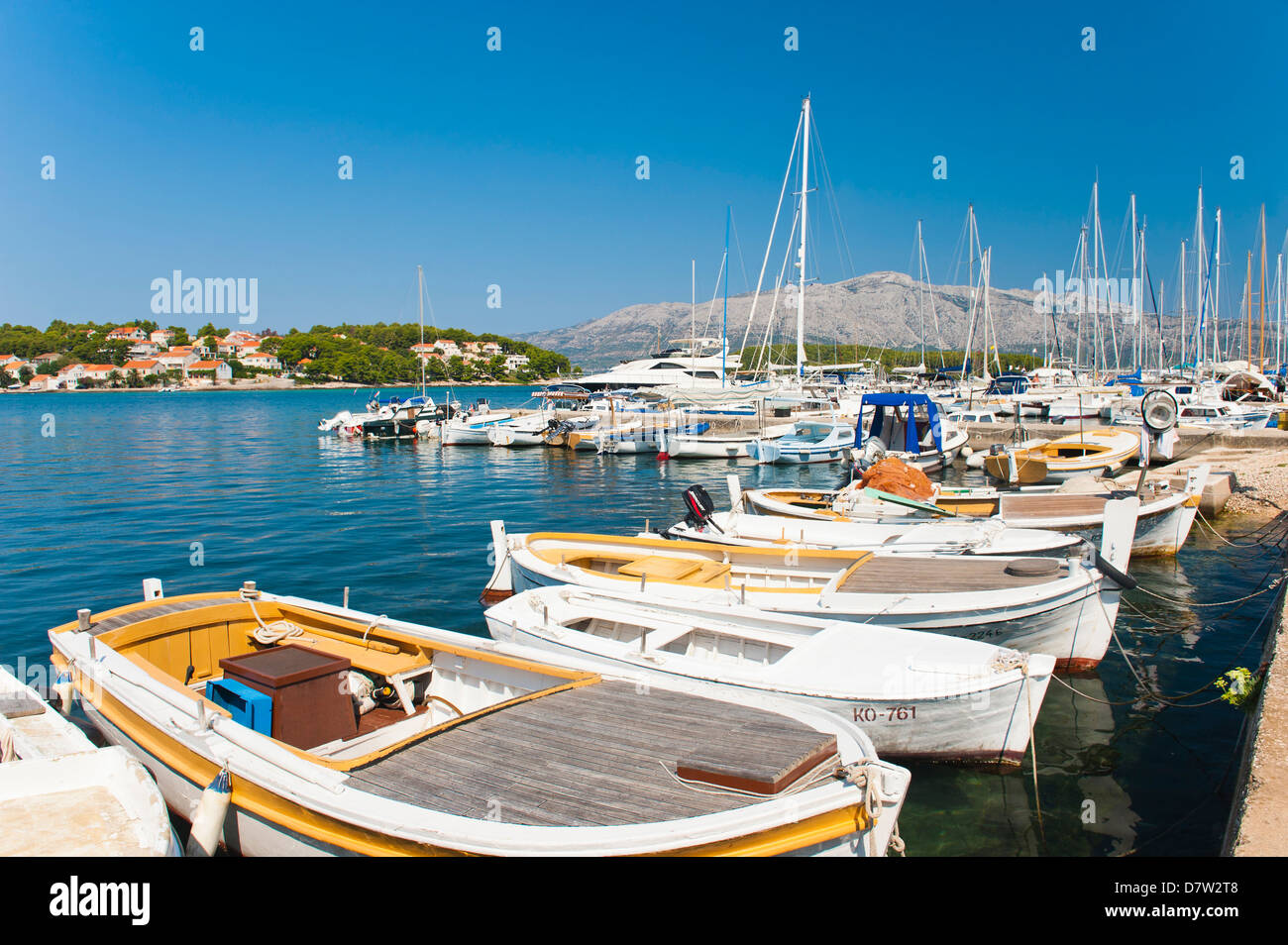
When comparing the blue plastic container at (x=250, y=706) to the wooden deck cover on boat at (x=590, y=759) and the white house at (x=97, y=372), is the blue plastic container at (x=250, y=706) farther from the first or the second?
the white house at (x=97, y=372)

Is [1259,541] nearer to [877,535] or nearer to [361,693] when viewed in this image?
[877,535]

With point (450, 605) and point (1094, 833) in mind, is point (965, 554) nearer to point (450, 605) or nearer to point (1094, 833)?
point (1094, 833)

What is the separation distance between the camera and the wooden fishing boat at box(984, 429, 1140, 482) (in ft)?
74.6

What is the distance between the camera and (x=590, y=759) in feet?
17.0

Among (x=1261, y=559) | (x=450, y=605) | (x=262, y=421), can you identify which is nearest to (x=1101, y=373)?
(x=1261, y=559)

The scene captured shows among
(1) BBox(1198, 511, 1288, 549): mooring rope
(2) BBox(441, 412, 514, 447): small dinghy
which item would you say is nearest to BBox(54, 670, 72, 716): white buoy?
(1) BBox(1198, 511, 1288, 549): mooring rope

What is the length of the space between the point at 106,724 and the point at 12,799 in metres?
2.45

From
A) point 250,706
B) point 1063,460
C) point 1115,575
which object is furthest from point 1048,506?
point 250,706

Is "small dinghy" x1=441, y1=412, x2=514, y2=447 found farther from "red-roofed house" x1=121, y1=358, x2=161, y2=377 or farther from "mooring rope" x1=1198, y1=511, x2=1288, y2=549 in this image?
"red-roofed house" x1=121, y1=358, x2=161, y2=377

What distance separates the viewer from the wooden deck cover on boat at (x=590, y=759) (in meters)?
4.60

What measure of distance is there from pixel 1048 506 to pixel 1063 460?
8.98 m

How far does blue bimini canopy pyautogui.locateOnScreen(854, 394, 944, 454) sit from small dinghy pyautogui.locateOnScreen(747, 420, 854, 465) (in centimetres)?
704

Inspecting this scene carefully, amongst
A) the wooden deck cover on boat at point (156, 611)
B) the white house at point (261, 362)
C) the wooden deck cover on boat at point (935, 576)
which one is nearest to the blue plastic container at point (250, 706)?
the wooden deck cover on boat at point (156, 611)
